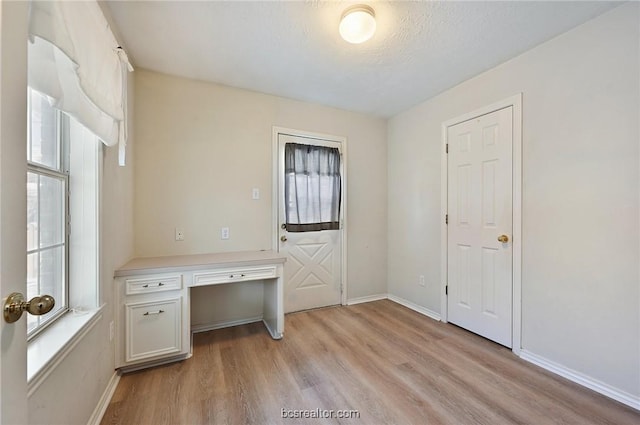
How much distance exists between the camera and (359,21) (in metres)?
1.64

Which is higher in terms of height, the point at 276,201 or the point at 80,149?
the point at 80,149

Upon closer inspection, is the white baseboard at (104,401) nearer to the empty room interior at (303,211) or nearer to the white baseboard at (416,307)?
the empty room interior at (303,211)

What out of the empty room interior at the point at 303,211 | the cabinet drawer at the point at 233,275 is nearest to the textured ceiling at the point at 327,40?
the empty room interior at the point at 303,211

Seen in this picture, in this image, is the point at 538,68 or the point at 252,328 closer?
the point at 538,68

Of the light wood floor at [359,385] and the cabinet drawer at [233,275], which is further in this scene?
the cabinet drawer at [233,275]

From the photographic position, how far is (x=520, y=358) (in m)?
2.14

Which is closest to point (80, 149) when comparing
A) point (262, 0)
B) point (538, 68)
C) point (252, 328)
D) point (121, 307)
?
point (121, 307)

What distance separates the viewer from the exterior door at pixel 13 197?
1.97 feet

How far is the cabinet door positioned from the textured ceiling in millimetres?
2018

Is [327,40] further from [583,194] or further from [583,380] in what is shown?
[583,380]

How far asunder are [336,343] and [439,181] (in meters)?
2.02

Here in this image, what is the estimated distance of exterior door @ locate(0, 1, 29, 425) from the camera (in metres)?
0.60

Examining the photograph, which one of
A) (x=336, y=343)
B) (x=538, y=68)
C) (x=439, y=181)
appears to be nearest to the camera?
(x=538, y=68)

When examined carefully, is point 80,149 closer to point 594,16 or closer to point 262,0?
point 262,0
